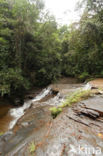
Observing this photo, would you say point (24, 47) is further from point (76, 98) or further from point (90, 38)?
point (76, 98)

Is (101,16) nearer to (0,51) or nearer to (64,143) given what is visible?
(0,51)

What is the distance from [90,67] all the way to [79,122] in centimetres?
1079

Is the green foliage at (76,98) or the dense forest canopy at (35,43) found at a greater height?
the dense forest canopy at (35,43)

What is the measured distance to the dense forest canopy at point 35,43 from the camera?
7.90 meters

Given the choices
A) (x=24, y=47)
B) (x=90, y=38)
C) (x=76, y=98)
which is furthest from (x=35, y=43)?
(x=76, y=98)

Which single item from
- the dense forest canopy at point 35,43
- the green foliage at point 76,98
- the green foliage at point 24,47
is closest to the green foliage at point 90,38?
the dense forest canopy at point 35,43

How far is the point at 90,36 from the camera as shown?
10305 millimetres

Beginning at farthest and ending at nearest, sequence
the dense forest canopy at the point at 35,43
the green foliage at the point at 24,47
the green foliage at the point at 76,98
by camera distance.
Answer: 1. the dense forest canopy at the point at 35,43
2. the green foliage at the point at 24,47
3. the green foliage at the point at 76,98

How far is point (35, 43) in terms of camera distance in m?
10.6

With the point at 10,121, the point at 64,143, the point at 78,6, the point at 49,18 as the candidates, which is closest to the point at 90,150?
the point at 64,143

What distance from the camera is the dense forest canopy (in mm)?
7902

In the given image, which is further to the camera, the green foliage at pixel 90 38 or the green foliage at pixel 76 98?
the green foliage at pixel 90 38

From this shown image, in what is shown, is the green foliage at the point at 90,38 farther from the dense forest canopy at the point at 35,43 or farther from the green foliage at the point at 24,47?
the green foliage at the point at 24,47

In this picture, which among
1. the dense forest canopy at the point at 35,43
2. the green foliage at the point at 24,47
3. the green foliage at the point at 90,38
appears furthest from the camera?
the green foliage at the point at 90,38
